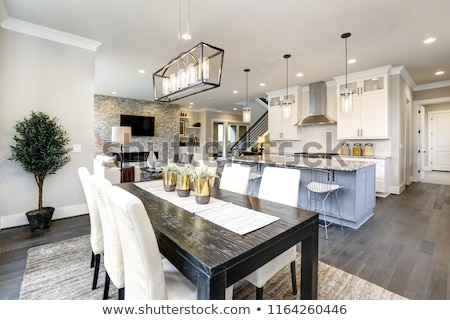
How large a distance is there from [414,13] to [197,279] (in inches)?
155

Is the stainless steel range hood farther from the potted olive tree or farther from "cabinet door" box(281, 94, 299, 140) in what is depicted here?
the potted olive tree

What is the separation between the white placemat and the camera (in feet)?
4.25

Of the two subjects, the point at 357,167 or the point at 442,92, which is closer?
the point at 357,167

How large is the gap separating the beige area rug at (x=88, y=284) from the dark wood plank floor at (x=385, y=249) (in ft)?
0.33

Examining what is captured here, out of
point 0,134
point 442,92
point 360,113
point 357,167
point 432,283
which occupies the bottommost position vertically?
point 432,283

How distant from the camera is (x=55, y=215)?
338cm

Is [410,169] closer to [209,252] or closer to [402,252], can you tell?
[402,252]

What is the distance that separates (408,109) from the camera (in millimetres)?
5844

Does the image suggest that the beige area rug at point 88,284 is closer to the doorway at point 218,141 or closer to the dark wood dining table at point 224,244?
the dark wood dining table at point 224,244

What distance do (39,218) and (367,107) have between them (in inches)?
256

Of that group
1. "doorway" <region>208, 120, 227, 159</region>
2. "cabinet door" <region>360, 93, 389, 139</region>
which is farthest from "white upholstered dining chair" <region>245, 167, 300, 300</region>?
"doorway" <region>208, 120, 227, 159</region>

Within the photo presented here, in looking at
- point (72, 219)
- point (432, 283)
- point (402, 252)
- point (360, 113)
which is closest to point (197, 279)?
point (432, 283)

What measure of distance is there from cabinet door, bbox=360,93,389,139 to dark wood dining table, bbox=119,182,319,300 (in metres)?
4.50

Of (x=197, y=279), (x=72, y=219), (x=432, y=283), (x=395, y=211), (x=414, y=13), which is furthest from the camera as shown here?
(x=395, y=211)
